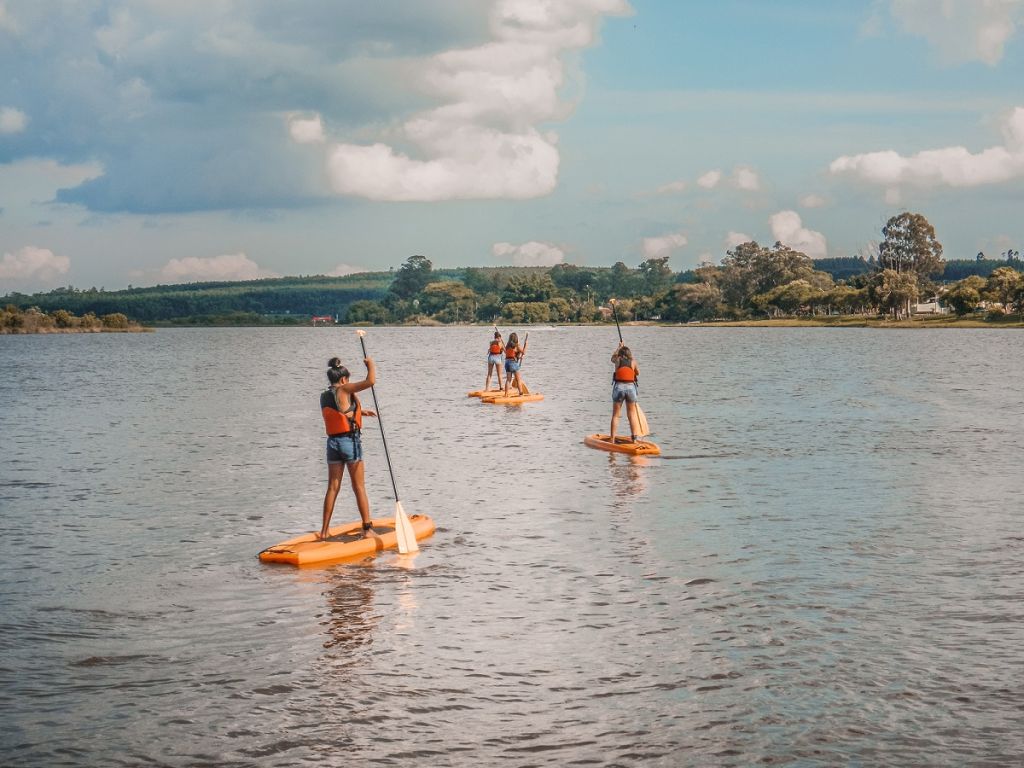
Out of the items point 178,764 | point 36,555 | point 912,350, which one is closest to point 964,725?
point 178,764

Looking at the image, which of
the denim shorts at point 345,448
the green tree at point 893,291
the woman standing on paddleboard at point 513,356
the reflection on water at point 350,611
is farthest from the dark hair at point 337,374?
the green tree at point 893,291

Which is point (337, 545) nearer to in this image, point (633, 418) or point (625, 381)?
point (625, 381)

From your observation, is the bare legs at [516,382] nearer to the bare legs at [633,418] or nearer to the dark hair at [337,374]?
the bare legs at [633,418]

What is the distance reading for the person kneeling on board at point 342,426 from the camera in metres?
16.7

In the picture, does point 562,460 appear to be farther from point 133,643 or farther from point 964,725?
point 964,725

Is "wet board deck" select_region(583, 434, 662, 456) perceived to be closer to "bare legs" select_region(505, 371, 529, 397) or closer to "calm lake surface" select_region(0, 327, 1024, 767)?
"calm lake surface" select_region(0, 327, 1024, 767)

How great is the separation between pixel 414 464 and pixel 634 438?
5.75 meters

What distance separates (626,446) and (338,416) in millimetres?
13052

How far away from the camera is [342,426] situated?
666 inches

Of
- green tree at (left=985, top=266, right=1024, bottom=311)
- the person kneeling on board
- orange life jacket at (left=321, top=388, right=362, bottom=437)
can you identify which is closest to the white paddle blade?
the person kneeling on board

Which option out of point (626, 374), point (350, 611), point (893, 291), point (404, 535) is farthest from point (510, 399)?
point (893, 291)

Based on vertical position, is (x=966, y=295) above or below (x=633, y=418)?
above

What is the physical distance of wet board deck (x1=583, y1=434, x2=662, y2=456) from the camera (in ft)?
93.1

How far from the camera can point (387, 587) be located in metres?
15.3
